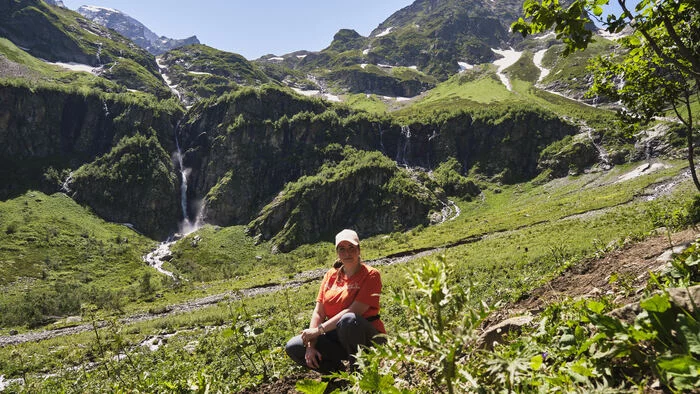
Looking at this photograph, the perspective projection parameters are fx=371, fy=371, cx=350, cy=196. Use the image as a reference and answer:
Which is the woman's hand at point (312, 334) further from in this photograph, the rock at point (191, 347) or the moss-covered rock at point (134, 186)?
the moss-covered rock at point (134, 186)

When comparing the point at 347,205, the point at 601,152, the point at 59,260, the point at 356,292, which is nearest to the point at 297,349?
the point at 356,292

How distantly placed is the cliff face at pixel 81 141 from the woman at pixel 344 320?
126 meters

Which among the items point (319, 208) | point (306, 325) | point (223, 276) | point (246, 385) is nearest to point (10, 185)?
point (223, 276)

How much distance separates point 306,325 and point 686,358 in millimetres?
18651

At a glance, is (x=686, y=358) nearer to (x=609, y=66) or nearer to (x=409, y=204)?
(x=609, y=66)

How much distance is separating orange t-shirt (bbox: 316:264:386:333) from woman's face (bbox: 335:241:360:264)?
0.68 feet

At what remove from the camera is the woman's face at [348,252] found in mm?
5629

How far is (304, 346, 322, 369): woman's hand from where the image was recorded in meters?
5.34

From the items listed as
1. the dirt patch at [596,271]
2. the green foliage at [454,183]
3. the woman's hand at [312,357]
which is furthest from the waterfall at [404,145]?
the woman's hand at [312,357]

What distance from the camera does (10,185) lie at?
365 ft

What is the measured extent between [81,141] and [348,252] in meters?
162

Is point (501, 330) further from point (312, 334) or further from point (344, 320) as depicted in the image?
point (312, 334)

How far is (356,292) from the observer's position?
18.3ft

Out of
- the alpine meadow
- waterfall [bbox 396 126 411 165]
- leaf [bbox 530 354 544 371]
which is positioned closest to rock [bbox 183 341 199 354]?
the alpine meadow
